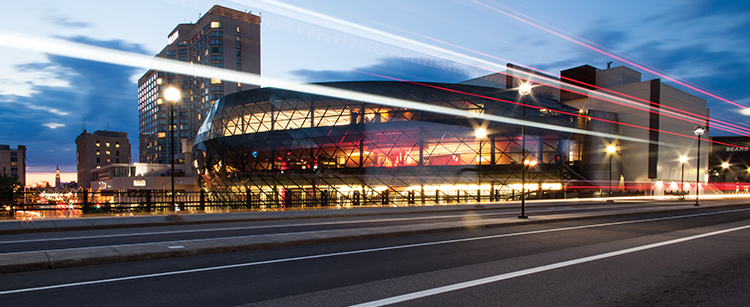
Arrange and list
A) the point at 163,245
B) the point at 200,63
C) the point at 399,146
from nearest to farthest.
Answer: the point at 163,245
the point at 399,146
the point at 200,63

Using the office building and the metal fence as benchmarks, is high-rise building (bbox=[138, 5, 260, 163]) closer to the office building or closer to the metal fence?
the office building

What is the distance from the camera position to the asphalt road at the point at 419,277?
5.62 metres

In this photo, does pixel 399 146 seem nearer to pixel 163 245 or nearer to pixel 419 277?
pixel 163 245

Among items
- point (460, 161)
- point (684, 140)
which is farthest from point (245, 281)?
point (684, 140)

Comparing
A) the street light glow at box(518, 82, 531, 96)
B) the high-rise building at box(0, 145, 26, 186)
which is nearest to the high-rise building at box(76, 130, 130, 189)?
the high-rise building at box(0, 145, 26, 186)

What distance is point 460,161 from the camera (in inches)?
1614

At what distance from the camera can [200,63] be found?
128 metres

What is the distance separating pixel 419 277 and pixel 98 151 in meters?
190

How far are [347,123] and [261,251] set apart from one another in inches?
1391

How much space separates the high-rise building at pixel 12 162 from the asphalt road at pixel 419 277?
9332 inches

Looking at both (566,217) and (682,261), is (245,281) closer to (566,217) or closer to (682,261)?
(682,261)

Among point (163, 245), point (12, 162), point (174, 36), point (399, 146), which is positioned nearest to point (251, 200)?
point (163, 245)

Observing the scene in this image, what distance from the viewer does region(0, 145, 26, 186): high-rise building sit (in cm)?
18425

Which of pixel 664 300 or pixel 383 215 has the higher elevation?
pixel 664 300
